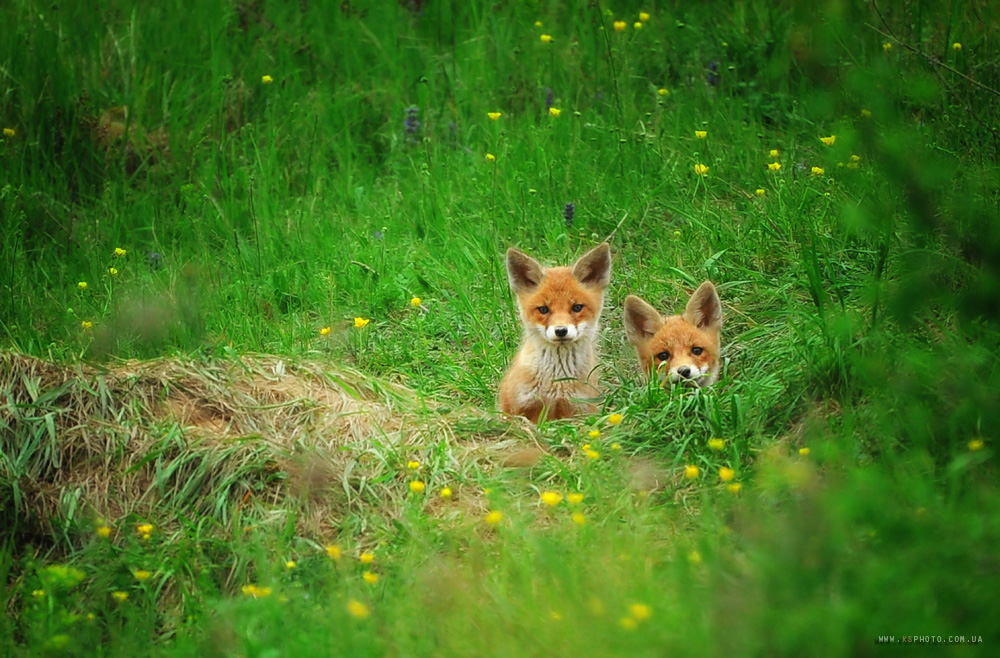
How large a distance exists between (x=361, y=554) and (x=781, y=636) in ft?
6.90

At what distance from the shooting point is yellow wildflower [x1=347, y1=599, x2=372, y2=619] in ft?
10.2

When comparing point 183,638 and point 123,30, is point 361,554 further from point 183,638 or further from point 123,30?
point 123,30

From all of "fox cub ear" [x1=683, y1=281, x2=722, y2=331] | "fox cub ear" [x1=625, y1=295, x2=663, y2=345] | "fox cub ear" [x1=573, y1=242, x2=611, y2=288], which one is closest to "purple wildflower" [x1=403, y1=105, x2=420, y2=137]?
"fox cub ear" [x1=573, y1=242, x2=611, y2=288]

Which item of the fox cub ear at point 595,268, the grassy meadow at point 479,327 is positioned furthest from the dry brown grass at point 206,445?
the fox cub ear at point 595,268

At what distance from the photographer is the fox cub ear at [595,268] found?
217 inches

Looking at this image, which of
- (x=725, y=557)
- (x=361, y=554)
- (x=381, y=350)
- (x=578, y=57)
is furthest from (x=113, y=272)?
(x=725, y=557)

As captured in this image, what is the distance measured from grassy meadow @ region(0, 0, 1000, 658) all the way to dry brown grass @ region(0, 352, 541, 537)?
0.02 m

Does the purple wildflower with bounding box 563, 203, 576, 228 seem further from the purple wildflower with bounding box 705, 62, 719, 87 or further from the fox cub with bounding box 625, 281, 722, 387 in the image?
the purple wildflower with bounding box 705, 62, 719, 87

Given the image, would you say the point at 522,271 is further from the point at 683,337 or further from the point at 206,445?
the point at 206,445

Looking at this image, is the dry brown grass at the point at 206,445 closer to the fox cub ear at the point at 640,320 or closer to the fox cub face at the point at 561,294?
the fox cub face at the point at 561,294

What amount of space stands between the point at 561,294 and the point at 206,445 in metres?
2.12

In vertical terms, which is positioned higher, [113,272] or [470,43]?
[470,43]

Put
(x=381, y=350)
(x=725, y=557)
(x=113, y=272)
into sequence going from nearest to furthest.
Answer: (x=725, y=557) → (x=381, y=350) → (x=113, y=272)

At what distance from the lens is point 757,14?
8.05m
